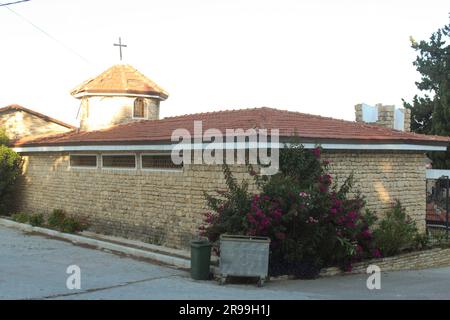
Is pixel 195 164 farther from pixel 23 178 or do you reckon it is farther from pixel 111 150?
pixel 23 178

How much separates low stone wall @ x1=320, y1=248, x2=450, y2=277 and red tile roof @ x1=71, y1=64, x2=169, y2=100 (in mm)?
13583

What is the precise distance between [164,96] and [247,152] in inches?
499

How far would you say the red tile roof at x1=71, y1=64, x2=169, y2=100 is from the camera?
2344 centimetres

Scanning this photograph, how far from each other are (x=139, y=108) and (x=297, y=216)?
14.5 m

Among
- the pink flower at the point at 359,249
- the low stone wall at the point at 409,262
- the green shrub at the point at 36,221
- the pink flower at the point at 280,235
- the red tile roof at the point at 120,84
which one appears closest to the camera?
the pink flower at the point at 280,235

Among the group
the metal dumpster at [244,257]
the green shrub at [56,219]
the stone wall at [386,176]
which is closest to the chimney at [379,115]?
the stone wall at [386,176]

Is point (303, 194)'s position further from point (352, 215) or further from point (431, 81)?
point (431, 81)

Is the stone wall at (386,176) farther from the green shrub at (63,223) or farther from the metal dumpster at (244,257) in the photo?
the green shrub at (63,223)

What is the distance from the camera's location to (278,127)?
41.4 feet

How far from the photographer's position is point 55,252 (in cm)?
1400

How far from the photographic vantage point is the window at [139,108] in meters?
23.8

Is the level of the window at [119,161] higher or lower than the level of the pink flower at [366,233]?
higher

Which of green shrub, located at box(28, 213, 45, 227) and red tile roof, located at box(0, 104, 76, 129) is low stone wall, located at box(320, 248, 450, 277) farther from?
red tile roof, located at box(0, 104, 76, 129)

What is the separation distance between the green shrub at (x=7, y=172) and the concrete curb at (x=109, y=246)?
7.72ft
